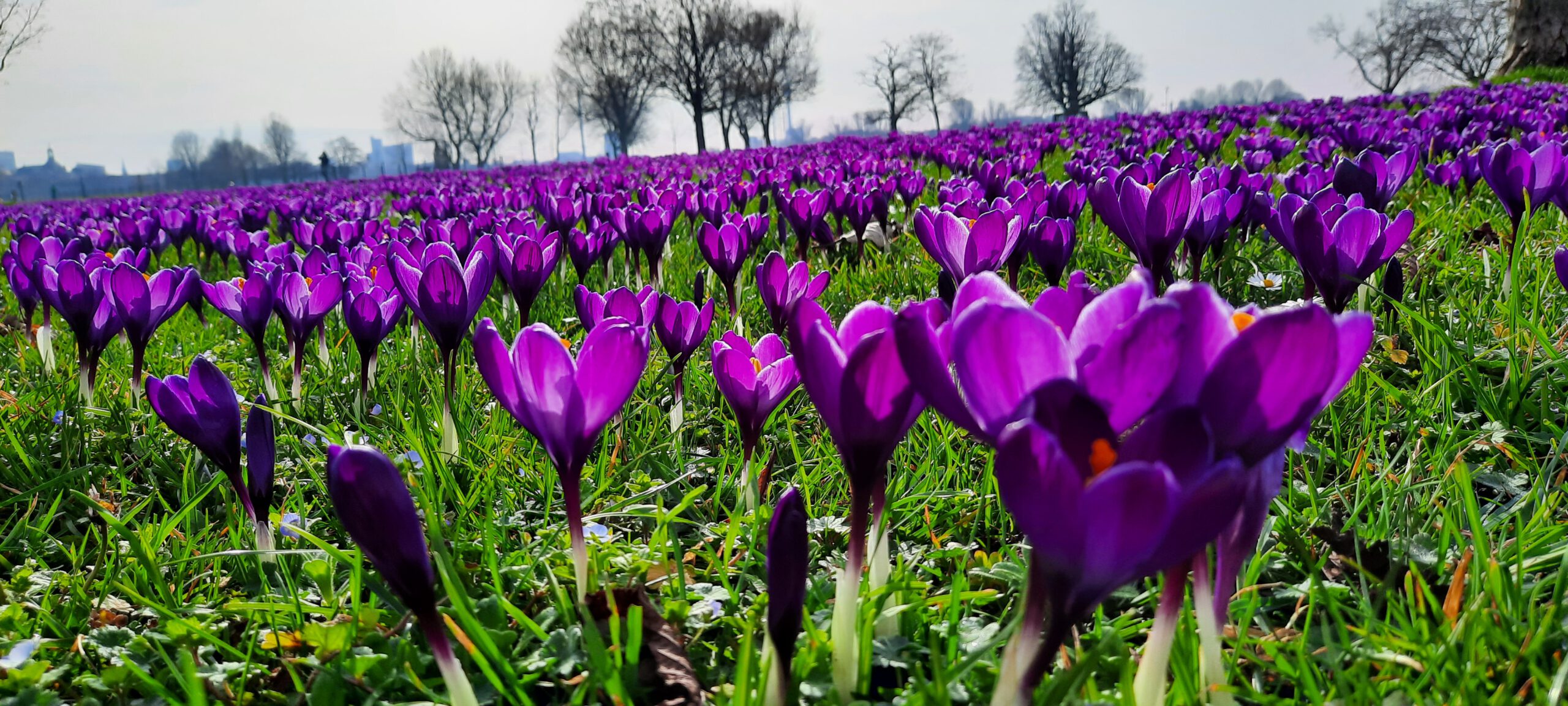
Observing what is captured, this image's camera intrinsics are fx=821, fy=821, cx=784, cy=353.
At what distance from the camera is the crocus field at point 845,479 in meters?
0.79

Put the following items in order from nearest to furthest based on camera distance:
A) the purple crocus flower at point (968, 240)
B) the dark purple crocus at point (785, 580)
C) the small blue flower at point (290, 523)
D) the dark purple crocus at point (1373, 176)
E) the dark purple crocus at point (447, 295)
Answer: the dark purple crocus at point (785, 580) → the small blue flower at point (290, 523) → the dark purple crocus at point (447, 295) → the purple crocus flower at point (968, 240) → the dark purple crocus at point (1373, 176)

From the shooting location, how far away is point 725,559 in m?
1.55

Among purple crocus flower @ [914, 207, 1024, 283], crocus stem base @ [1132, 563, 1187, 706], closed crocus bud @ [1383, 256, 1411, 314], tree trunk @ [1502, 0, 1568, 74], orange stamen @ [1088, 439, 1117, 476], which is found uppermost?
tree trunk @ [1502, 0, 1568, 74]

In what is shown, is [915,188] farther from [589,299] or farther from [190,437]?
[190,437]

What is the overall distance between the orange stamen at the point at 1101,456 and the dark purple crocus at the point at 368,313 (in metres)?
2.15

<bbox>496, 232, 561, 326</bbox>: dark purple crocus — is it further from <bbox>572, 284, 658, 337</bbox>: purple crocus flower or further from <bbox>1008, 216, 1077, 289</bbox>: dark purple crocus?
<bbox>1008, 216, 1077, 289</bbox>: dark purple crocus

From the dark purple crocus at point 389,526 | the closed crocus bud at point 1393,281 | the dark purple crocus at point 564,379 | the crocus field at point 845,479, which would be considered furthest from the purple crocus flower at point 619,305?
the closed crocus bud at point 1393,281

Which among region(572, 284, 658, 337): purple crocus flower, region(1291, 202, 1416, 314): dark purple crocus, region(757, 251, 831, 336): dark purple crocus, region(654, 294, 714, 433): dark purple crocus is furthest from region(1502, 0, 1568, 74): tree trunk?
region(572, 284, 658, 337): purple crocus flower

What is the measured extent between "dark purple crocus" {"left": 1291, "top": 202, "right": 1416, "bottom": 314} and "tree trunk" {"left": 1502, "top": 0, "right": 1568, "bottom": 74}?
2882 centimetres

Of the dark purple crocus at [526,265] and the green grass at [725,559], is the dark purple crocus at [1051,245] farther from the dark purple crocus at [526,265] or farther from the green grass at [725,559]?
the dark purple crocus at [526,265]

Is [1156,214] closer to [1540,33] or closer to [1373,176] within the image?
[1373,176]

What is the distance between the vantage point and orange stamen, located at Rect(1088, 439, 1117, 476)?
75 centimetres

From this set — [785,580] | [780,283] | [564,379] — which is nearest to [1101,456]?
[785,580]

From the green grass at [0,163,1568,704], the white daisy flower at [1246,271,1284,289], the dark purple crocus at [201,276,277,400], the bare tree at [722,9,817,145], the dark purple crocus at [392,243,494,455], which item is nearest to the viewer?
the green grass at [0,163,1568,704]
